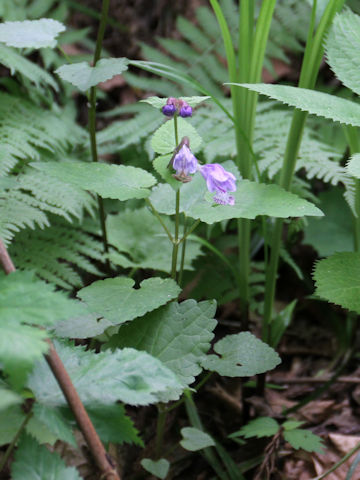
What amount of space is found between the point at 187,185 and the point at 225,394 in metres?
0.85

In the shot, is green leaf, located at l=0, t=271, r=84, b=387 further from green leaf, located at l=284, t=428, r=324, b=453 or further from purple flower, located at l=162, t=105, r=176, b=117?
green leaf, located at l=284, t=428, r=324, b=453

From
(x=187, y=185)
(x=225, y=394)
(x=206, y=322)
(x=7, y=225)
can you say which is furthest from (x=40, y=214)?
(x=225, y=394)

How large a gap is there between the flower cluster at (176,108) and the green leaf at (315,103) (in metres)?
0.15

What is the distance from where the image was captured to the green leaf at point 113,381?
31.6 inches

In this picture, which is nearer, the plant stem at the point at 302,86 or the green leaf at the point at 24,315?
the green leaf at the point at 24,315

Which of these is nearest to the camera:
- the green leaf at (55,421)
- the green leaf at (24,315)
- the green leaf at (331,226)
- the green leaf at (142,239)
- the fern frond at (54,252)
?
the green leaf at (24,315)

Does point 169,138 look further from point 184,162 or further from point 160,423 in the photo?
point 160,423

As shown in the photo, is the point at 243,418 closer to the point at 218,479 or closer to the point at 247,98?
the point at 218,479

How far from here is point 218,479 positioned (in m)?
1.38

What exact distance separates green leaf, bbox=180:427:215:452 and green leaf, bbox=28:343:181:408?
520 mm

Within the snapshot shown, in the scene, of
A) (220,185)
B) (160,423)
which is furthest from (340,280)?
(160,423)

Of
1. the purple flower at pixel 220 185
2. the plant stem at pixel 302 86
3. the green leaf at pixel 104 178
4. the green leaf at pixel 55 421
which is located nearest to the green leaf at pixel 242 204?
the purple flower at pixel 220 185

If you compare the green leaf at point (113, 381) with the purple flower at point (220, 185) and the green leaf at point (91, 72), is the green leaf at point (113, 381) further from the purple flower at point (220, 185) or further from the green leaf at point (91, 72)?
the green leaf at point (91, 72)

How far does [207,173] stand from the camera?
42.8 inches
